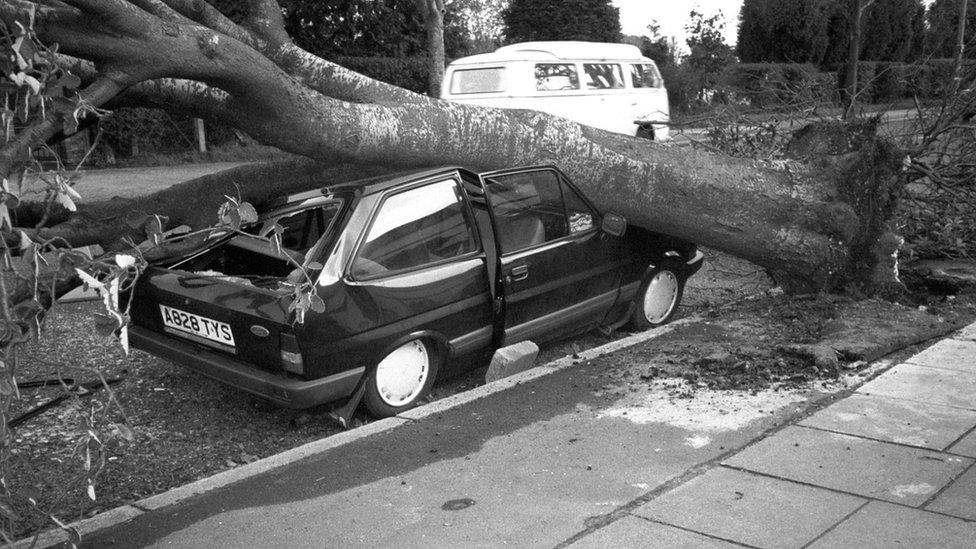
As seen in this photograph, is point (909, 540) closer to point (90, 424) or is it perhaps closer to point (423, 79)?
point (90, 424)

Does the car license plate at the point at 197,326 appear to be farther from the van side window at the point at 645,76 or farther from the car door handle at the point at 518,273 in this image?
the van side window at the point at 645,76

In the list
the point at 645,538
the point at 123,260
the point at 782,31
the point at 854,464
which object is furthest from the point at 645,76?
the point at 782,31

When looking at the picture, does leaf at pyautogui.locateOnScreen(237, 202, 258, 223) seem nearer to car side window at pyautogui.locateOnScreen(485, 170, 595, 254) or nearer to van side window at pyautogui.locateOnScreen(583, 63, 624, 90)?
car side window at pyautogui.locateOnScreen(485, 170, 595, 254)

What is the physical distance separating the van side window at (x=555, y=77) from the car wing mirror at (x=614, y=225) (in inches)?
517

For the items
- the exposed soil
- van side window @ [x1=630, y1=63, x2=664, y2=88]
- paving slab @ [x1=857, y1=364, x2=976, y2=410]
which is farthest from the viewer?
van side window @ [x1=630, y1=63, x2=664, y2=88]

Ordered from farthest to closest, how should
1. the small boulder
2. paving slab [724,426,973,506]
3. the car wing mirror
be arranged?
the car wing mirror, the small boulder, paving slab [724,426,973,506]

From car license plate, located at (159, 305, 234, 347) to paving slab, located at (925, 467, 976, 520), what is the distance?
12.5ft

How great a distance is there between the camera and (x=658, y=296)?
26.7 feet

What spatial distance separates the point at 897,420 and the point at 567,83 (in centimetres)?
1574

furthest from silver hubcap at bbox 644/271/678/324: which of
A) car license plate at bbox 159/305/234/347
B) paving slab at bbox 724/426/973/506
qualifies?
car license plate at bbox 159/305/234/347

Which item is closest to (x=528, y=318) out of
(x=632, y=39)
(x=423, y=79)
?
(x=423, y=79)

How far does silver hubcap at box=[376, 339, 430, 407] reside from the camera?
19.5ft

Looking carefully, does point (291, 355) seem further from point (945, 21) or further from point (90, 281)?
point (945, 21)

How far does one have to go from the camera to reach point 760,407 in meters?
5.84
